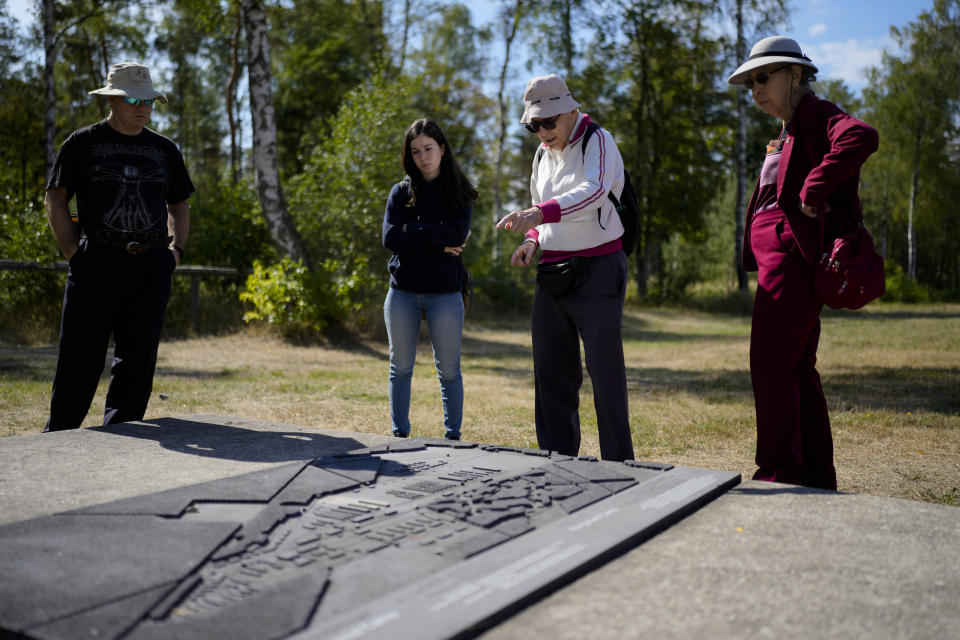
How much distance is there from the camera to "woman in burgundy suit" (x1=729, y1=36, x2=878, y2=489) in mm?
3314

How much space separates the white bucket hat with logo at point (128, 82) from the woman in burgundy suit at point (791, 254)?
2.92 m

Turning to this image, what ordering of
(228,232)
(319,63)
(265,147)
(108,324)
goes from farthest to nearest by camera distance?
(319,63) < (228,232) < (265,147) < (108,324)

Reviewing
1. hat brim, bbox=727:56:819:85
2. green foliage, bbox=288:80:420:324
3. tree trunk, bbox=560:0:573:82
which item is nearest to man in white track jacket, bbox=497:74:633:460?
hat brim, bbox=727:56:819:85

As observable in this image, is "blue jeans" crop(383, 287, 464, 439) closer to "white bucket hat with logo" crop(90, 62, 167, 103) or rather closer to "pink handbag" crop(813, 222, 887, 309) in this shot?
"white bucket hat with logo" crop(90, 62, 167, 103)

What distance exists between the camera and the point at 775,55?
337cm

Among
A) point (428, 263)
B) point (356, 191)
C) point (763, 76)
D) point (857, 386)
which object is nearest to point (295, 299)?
point (356, 191)

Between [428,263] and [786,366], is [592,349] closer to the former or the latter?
[786,366]

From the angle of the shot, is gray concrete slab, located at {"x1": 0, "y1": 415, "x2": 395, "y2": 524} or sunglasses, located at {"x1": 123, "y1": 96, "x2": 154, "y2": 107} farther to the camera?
sunglasses, located at {"x1": 123, "y1": 96, "x2": 154, "y2": 107}

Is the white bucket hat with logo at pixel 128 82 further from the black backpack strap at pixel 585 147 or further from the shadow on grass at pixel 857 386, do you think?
the shadow on grass at pixel 857 386

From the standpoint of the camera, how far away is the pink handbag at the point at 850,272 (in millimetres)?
3178

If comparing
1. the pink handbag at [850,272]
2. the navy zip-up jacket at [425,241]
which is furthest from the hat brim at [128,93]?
the pink handbag at [850,272]

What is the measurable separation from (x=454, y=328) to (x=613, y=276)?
46.7 inches

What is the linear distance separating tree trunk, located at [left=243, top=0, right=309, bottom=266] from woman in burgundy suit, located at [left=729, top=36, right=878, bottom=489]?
9.75 m

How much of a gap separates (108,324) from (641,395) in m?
A: 4.96
